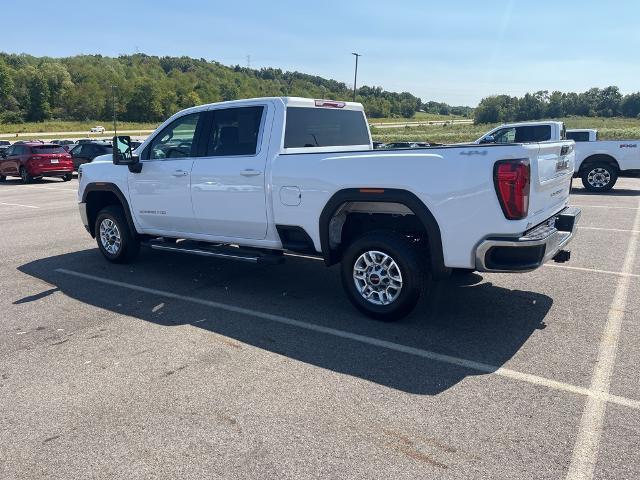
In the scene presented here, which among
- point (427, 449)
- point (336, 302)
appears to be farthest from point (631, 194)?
point (427, 449)

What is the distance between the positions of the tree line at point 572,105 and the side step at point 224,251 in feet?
275

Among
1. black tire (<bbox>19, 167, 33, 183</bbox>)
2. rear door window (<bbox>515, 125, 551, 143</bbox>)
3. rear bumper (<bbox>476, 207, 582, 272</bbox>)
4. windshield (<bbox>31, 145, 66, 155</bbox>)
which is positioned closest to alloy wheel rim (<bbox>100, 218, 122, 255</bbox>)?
rear bumper (<bbox>476, 207, 582, 272</bbox>)

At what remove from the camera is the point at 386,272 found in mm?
4852

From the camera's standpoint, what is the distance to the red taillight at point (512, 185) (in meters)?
4.09

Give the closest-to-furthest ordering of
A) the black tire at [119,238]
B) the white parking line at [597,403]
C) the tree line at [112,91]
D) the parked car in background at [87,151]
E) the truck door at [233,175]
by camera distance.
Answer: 1. the white parking line at [597,403]
2. the truck door at [233,175]
3. the black tire at [119,238]
4. the parked car in background at [87,151]
5. the tree line at [112,91]

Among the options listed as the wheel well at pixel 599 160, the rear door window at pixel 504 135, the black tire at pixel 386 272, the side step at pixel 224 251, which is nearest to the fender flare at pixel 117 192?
the side step at pixel 224 251

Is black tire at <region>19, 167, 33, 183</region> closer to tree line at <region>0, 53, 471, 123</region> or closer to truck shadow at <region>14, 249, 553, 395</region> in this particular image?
truck shadow at <region>14, 249, 553, 395</region>

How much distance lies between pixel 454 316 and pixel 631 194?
12434 millimetres

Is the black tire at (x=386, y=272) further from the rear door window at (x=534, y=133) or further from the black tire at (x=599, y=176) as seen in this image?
the black tire at (x=599, y=176)

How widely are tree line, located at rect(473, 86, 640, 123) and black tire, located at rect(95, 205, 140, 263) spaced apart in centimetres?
8353

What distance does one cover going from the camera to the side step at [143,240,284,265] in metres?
5.62

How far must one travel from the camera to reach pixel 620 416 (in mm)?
3293

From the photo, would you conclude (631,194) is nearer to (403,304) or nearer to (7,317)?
(403,304)

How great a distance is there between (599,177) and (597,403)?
13.8 meters
